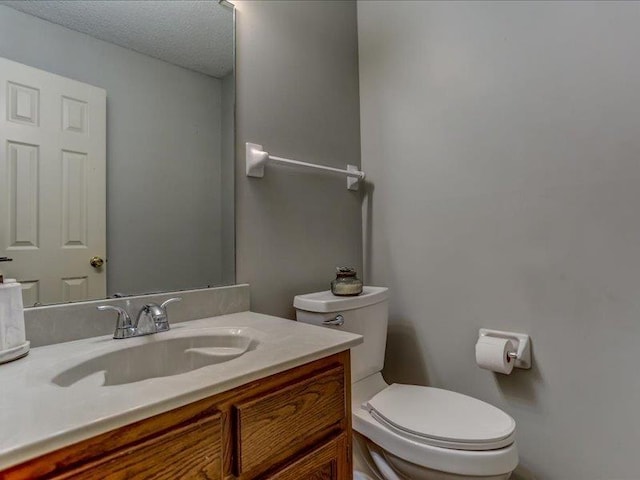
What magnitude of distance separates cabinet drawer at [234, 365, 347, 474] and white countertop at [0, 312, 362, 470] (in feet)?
0.18

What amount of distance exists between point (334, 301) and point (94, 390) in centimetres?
81

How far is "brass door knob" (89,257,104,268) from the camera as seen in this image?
0.97 meters

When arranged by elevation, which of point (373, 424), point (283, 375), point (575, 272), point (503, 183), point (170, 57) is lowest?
point (373, 424)

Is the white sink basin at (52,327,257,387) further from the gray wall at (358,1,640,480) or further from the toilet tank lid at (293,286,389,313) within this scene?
the gray wall at (358,1,640,480)

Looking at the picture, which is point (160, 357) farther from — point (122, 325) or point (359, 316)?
point (359, 316)

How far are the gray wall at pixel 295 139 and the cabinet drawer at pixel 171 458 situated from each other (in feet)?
2.33

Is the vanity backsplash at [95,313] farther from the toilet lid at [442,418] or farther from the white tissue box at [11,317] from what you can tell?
the toilet lid at [442,418]

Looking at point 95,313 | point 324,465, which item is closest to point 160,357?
point 95,313

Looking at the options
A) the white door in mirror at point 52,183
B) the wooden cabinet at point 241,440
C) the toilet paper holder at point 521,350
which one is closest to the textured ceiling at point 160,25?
the white door in mirror at point 52,183

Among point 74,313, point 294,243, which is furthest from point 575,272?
point 74,313

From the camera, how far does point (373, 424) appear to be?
1140 millimetres

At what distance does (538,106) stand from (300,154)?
36.3 inches

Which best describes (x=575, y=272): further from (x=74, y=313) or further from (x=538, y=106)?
(x=74, y=313)

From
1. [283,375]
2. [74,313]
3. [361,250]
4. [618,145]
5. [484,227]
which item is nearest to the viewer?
[283,375]
